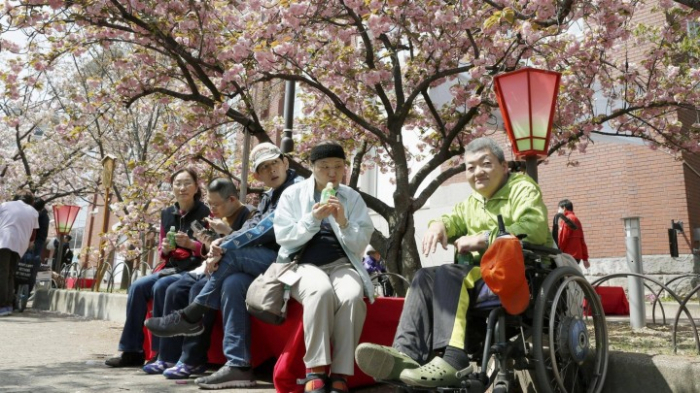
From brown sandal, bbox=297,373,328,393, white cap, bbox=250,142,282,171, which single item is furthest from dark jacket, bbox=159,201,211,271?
brown sandal, bbox=297,373,328,393

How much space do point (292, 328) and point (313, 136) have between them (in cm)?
658

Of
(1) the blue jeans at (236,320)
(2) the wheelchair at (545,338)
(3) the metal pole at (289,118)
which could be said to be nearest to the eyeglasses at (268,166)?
(1) the blue jeans at (236,320)

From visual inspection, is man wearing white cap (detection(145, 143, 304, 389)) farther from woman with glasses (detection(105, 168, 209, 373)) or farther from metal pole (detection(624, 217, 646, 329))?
metal pole (detection(624, 217, 646, 329))

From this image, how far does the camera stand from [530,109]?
13.9 feet

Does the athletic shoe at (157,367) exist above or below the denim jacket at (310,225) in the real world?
below

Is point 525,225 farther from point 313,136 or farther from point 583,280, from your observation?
point 313,136

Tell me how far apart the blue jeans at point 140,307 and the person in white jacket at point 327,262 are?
1.58 metres

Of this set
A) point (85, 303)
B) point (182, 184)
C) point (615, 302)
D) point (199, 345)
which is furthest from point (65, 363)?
point (615, 302)

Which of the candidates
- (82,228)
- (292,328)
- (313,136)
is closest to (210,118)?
(313,136)

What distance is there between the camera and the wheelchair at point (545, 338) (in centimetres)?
287

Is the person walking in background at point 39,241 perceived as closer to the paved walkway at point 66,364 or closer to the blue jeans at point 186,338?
the paved walkway at point 66,364

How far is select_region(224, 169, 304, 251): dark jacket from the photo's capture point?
432 cm

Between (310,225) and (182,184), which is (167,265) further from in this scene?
(310,225)

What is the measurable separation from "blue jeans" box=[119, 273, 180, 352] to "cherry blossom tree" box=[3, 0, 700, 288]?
2903mm
